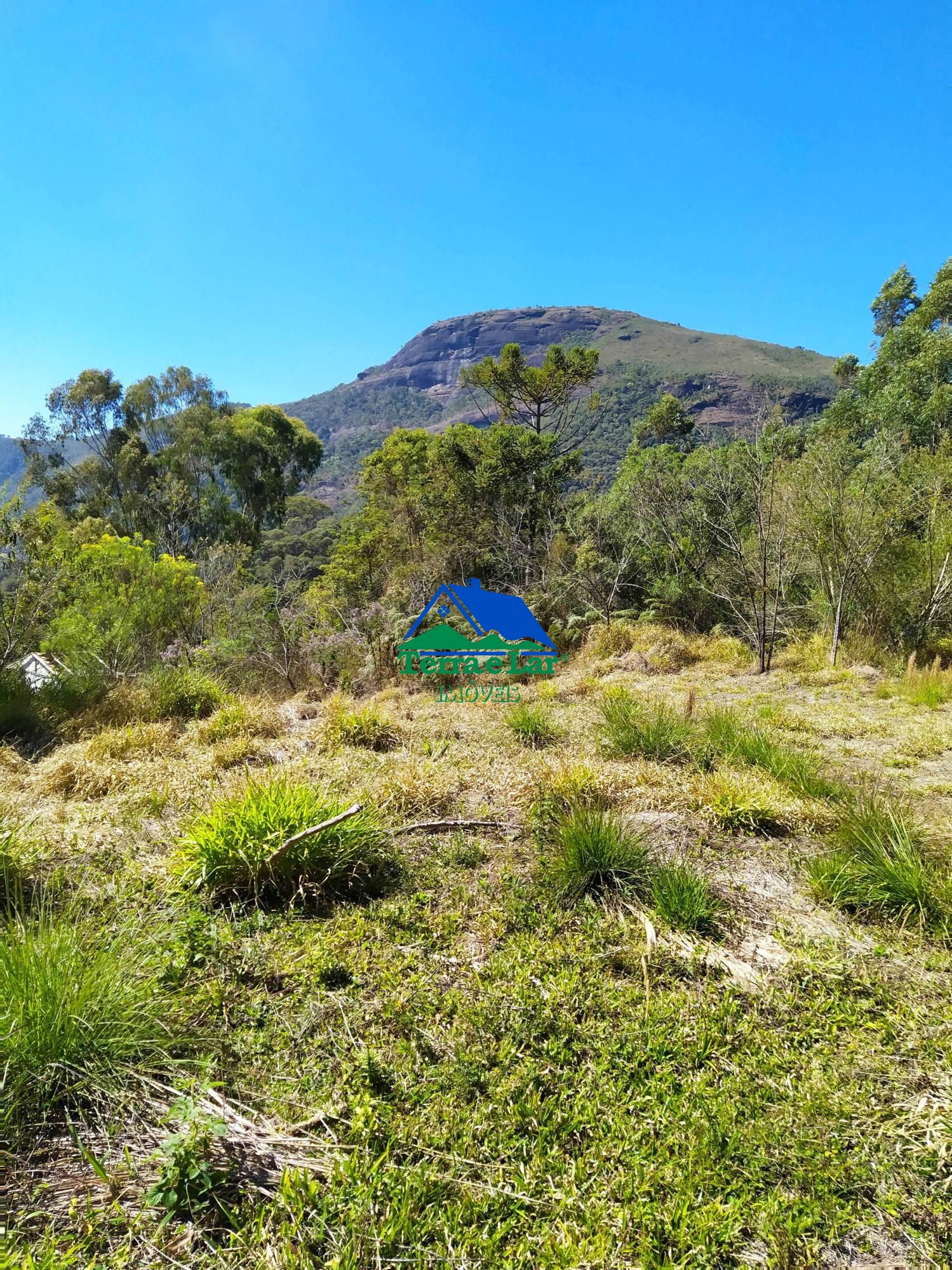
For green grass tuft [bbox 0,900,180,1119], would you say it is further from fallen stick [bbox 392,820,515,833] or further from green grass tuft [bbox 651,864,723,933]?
green grass tuft [bbox 651,864,723,933]

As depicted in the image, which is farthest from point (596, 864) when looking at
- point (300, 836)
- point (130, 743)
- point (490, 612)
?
point (490, 612)

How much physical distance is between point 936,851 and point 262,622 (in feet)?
28.9

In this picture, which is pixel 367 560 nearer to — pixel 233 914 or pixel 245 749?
pixel 245 749

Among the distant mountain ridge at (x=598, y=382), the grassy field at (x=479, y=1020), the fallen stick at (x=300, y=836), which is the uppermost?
the distant mountain ridge at (x=598, y=382)

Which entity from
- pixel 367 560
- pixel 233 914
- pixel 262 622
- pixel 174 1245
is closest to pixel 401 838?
pixel 233 914

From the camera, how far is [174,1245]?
124 cm

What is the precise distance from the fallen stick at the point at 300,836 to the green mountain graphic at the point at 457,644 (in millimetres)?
6528

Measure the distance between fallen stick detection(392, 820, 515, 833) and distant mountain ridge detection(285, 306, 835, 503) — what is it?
786 centimetres

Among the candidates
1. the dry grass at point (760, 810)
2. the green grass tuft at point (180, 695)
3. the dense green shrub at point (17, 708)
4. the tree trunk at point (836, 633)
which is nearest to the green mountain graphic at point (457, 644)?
the green grass tuft at point (180, 695)

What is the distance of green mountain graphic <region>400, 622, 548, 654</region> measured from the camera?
30.9ft

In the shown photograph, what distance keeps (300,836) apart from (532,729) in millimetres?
2886

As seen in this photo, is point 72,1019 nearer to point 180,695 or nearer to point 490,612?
point 180,695

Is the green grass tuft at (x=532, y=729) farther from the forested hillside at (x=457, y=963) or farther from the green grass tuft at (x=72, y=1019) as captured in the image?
the green grass tuft at (x=72, y=1019)

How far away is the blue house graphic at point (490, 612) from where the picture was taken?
10.7 m
